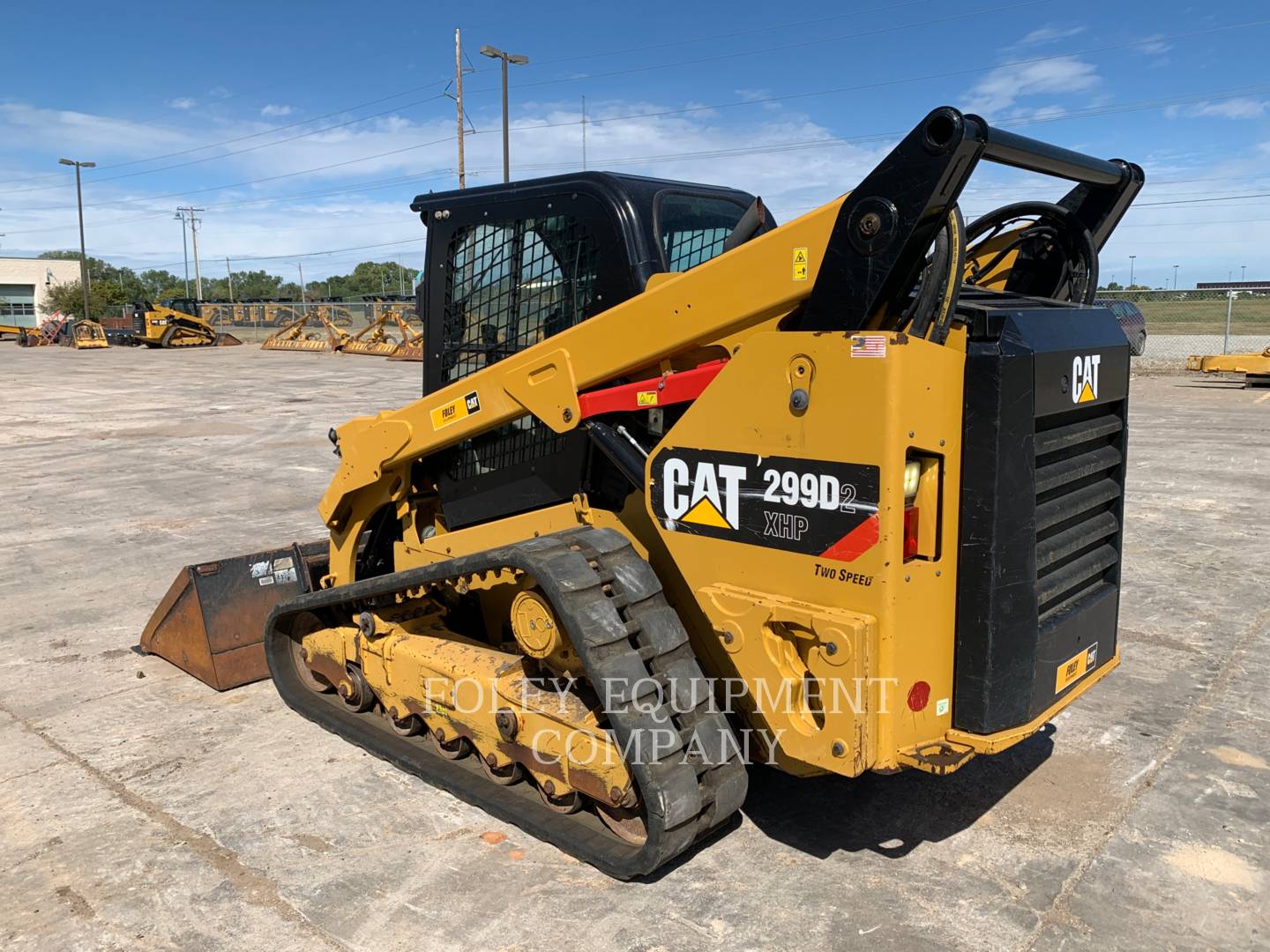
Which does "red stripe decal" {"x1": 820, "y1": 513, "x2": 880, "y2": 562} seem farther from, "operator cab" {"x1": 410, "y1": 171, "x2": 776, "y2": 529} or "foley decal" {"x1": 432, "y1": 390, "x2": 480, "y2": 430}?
"foley decal" {"x1": 432, "y1": 390, "x2": 480, "y2": 430}

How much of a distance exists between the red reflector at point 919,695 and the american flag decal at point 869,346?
3.24 ft

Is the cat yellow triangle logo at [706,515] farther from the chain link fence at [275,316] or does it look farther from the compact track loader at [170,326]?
the compact track loader at [170,326]

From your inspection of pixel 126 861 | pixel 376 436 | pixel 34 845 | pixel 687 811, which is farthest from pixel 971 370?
pixel 34 845

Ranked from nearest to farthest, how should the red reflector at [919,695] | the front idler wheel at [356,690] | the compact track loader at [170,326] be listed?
the red reflector at [919,695]
the front idler wheel at [356,690]
the compact track loader at [170,326]

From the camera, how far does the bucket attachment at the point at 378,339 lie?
106ft

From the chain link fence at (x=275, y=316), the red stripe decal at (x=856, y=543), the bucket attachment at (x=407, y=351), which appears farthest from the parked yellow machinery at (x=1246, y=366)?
the chain link fence at (x=275, y=316)

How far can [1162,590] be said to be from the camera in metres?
6.59

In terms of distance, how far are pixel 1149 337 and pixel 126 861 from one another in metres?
30.5

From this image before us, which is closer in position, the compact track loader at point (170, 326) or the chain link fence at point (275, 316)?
the compact track loader at point (170, 326)

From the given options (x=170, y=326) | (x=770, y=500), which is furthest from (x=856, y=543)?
(x=170, y=326)

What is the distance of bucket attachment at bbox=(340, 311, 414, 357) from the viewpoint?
106 ft

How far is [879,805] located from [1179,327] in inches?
Answer: 1325

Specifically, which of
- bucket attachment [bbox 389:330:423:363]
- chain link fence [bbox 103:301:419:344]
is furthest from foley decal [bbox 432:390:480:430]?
chain link fence [bbox 103:301:419:344]

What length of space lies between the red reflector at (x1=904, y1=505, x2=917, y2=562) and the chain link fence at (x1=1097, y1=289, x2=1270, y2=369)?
1496 centimetres
